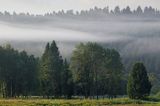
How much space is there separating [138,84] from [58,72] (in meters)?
20.5

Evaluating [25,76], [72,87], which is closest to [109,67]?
[72,87]

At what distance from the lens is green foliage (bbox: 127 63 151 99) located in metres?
111

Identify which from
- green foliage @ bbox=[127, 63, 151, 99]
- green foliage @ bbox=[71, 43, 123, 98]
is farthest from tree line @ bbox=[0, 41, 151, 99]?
green foliage @ bbox=[127, 63, 151, 99]

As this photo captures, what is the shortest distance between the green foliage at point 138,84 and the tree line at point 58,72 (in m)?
10.1

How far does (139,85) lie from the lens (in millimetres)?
111500

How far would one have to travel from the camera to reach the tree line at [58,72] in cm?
12156

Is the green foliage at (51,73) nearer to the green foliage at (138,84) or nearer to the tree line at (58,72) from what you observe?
the tree line at (58,72)

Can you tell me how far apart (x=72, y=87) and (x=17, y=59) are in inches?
595

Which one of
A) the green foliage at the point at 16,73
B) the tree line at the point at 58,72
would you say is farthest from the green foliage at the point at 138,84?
the green foliage at the point at 16,73

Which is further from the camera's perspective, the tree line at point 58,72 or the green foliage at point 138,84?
the tree line at point 58,72

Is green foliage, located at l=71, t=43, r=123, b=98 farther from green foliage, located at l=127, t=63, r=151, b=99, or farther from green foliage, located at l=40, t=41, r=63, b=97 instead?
green foliage, located at l=127, t=63, r=151, b=99

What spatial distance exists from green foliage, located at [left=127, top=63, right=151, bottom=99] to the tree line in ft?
33.1

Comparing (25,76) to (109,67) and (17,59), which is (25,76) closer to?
(17,59)

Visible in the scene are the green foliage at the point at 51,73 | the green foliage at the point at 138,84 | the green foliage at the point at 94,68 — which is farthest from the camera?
the green foliage at the point at 94,68
